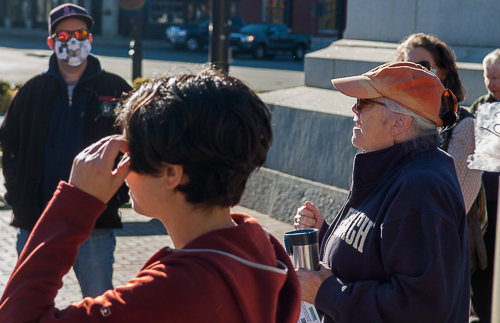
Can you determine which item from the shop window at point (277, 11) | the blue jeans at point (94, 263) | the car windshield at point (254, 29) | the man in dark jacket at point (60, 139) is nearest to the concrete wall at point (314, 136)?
the man in dark jacket at point (60, 139)

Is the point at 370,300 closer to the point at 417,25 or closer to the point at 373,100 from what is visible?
the point at 373,100

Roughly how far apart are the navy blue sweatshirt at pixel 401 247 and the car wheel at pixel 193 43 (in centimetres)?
3072

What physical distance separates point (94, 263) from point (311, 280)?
1747mm

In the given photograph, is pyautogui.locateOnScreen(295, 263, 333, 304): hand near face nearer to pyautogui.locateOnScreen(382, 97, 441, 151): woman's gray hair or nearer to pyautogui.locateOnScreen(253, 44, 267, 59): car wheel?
pyautogui.locateOnScreen(382, 97, 441, 151): woman's gray hair

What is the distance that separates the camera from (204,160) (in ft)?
4.68

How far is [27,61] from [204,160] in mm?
23846

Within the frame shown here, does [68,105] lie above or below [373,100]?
below

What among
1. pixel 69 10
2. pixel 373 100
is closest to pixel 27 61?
pixel 69 10

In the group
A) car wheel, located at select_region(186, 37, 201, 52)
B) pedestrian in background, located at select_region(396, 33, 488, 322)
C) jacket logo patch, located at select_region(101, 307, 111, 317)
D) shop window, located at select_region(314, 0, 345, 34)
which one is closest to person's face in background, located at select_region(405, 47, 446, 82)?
pedestrian in background, located at select_region(396, 33, 488, 322)

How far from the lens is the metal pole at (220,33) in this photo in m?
7.71

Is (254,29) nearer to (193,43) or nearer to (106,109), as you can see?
(193,43)

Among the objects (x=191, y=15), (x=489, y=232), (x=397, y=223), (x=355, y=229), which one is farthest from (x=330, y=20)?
(x=397, y=223)

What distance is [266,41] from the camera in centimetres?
2925

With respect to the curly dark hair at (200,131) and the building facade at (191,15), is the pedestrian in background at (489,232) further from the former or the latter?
the building facade at (191,15)
